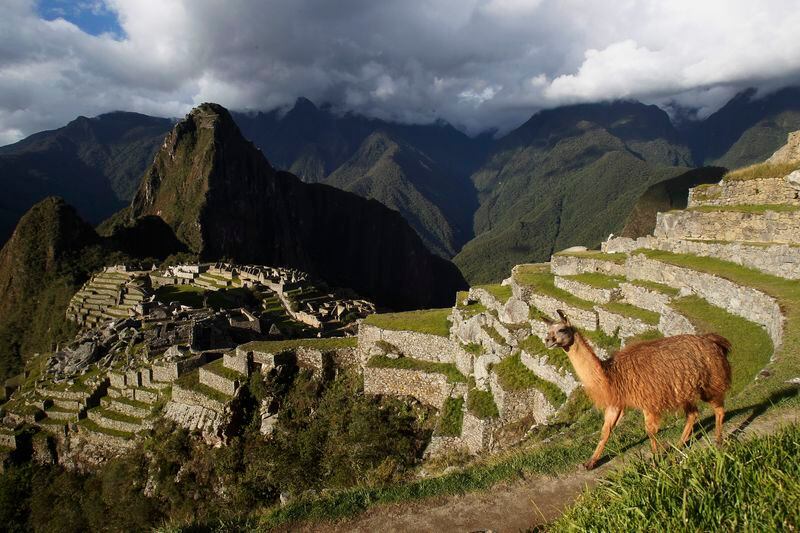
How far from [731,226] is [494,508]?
13.5 metres

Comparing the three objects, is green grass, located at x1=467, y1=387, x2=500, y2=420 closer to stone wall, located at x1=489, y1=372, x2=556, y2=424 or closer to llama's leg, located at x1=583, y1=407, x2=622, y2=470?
stone wall, located at x1=489, y1=372, x2=556, y2=424

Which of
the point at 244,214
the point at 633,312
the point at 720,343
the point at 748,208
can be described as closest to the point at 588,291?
the point at 633,312

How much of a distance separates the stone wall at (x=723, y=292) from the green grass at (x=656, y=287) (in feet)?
0.77

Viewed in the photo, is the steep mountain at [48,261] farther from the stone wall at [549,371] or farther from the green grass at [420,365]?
the stone wall at [549,371]

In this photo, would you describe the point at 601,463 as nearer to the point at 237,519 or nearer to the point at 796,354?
the point at 796,354

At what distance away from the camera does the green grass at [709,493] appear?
2951 millimetres

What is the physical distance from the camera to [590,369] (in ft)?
18.6

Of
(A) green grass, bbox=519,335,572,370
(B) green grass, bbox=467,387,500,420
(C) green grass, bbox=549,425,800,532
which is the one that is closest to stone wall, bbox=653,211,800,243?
(A) green grass, bbox=519,335,572,370

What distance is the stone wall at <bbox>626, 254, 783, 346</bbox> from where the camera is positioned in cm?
936

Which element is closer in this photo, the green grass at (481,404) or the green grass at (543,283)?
the green grass at (481,404)

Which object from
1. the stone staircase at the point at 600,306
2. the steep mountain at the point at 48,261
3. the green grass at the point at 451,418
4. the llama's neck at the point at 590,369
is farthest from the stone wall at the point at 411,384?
the steep mountain at the point at 48,261

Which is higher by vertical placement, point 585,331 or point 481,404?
point 585,331

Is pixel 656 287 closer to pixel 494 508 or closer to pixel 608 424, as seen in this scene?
pixel 608 424

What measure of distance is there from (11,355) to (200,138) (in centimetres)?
10830
